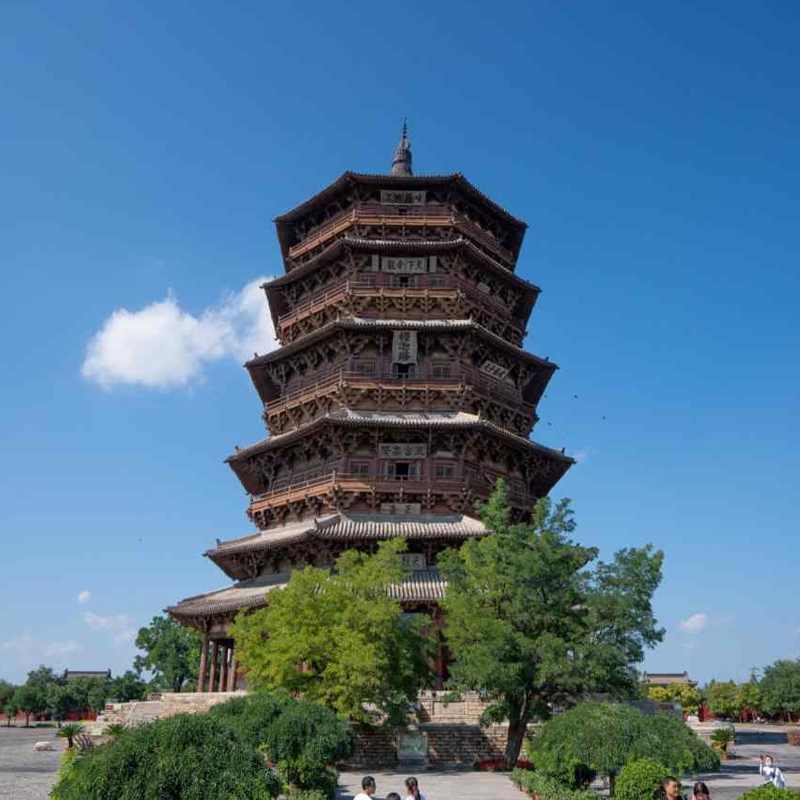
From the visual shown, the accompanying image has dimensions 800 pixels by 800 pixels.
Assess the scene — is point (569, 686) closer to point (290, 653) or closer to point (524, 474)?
point (290, 653)

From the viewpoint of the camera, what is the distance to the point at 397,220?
35.0 meters

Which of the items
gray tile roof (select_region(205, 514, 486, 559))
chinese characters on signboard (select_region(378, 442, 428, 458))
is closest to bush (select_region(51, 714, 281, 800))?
gray tile roof (select_region(205, 514, 486, 559))

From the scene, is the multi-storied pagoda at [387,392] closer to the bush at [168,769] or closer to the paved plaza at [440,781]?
the paved plaza at [440,781]

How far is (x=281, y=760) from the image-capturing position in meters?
15.2

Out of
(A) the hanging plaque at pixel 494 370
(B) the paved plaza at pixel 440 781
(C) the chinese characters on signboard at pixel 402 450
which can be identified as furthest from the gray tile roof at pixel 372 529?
(B) the paved plaza at pixel 440 781

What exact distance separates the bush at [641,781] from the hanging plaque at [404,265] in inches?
950

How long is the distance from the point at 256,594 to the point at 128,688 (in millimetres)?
39438

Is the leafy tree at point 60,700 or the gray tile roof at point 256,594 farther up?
the gray tile roof at point 256,594

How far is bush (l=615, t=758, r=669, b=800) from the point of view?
1326cm

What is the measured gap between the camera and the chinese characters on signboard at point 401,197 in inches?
1419

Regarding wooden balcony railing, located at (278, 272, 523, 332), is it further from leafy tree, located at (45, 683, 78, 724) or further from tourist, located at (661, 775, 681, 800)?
leafy tree, located at (45, 683, 78, 724)

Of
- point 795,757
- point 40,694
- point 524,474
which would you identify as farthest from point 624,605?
point 40,694

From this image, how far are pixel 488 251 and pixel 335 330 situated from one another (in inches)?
357

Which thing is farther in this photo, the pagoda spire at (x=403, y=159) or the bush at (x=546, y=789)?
the pagoda spire at (x=403, y=159)
